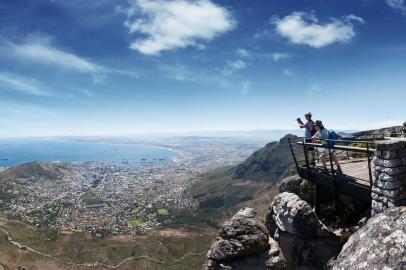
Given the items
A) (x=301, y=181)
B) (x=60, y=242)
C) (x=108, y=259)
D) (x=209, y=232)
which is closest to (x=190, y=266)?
(x=108, y=259)

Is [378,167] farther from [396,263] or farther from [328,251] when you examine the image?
[328,251]

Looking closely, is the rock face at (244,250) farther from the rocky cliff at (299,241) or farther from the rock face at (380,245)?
the rock face at (380,245)

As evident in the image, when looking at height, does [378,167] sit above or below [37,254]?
above

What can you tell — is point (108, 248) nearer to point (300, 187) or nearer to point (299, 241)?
point (300, 187)

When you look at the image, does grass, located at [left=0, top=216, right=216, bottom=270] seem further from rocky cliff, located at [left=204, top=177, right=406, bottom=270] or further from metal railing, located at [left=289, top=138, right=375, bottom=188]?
metal railing, located at [left=289, top=138, right=375, bottom=188]

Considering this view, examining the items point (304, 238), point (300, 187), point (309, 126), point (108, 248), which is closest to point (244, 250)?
point (304, 238)

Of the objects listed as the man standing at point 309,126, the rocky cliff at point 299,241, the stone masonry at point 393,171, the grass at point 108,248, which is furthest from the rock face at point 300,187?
the grass at point 108,248

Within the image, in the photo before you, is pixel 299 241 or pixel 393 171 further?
pixel 299 241
